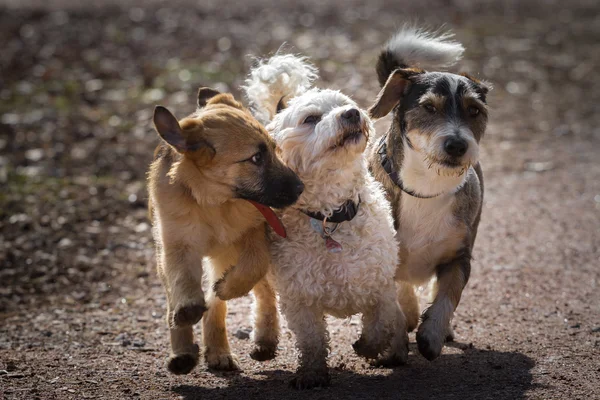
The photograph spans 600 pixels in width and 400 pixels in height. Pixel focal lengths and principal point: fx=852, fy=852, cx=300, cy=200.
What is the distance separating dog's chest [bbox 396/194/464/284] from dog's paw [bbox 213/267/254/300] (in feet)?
3.73

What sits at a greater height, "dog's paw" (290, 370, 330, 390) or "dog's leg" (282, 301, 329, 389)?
"dog's leg" (282, 301, 329, 389)

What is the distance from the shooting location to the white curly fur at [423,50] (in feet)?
18.9

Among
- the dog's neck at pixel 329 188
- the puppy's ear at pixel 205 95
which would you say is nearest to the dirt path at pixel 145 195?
the dog's neck at pixel 329 188

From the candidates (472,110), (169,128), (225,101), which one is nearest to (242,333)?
(225,101)

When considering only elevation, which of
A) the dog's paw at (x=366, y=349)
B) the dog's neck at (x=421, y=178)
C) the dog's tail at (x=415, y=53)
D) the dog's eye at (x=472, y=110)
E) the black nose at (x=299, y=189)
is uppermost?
the dog's tail at (x=415, y=53)

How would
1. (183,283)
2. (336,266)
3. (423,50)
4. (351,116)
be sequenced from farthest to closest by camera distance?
(423,50) → (336,266) → (351,116) → (183,283)

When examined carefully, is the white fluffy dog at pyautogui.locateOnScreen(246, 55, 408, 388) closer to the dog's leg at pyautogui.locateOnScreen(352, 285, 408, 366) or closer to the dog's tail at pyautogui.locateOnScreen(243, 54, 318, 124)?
the dog's leg at pyautogui.locateOnScreen(352, 285, 408, 366)

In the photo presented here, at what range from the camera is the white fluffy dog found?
459 centimetres

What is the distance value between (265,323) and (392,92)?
1.65 meters

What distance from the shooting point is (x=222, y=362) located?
506 centimetres

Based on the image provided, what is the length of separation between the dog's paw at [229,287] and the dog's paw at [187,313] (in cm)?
24

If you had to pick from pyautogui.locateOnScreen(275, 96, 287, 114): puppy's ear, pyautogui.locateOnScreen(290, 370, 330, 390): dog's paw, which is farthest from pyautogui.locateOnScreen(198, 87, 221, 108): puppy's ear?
pyautogui.locateOnScreen(290, 370, 330, 390): dog's paw

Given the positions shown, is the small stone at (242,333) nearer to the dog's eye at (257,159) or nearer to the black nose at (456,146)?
the dog's eye at (257,159)

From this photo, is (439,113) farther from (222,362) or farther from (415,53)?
(222,362)
